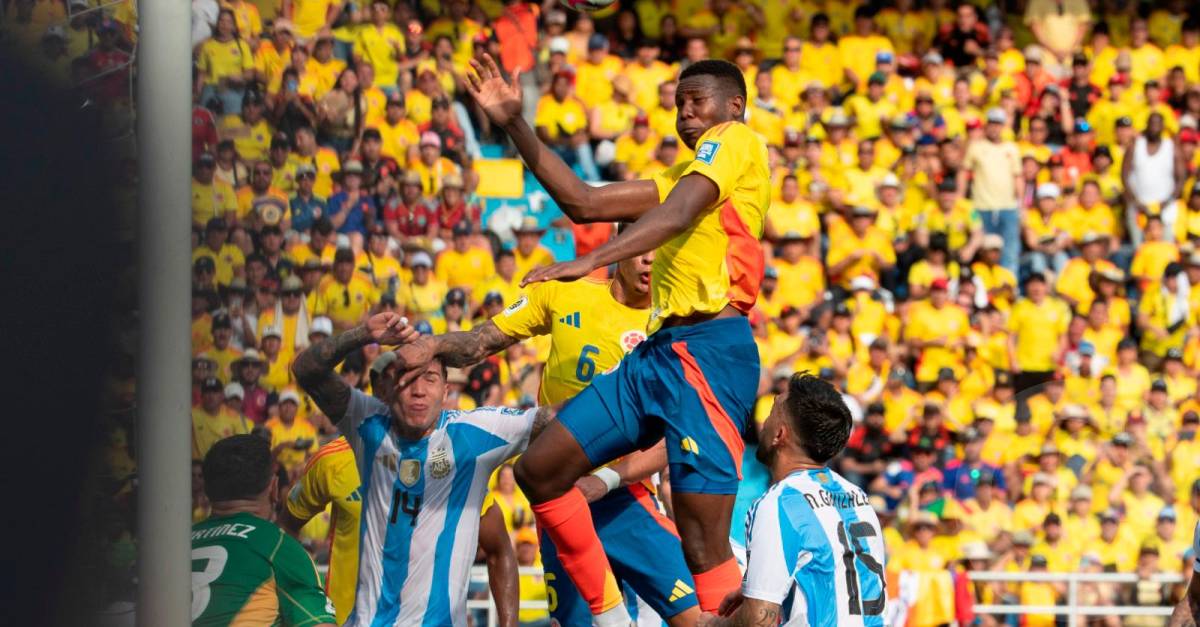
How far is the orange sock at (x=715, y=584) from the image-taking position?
5.87 m

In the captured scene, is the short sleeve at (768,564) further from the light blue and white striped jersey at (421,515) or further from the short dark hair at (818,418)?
the light blue and white striped jersey at (421,515)

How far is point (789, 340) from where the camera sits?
12.7 m

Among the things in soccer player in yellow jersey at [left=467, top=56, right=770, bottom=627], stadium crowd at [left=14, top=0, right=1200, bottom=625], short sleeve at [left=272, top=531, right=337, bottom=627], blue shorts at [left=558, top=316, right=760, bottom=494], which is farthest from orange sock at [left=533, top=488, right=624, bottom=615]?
stadium crowd at [left=14, top=0, right=1200, bottom=625]

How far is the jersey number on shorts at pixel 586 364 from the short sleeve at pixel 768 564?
2222 millimetres

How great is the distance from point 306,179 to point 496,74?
2.69m

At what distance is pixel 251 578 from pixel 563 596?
56.2 inches

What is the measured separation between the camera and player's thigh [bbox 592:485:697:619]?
274 inches

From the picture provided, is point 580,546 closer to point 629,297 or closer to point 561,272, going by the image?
point 561,272

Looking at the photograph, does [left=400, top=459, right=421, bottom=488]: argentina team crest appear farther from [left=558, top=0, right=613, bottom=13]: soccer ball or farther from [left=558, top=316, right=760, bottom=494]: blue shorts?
[left=558, top=0, right=613, bottom=13]: soccer ball

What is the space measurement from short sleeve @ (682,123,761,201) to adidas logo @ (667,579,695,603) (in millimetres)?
1831

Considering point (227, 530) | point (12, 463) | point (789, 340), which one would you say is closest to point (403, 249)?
point (789, 340)

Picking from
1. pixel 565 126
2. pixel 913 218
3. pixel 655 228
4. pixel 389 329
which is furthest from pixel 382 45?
pixel 655 228

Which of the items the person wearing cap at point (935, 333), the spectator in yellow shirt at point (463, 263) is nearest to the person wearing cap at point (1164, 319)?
the person wearing cap at point (935, 333)

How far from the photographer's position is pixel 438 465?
645cm
